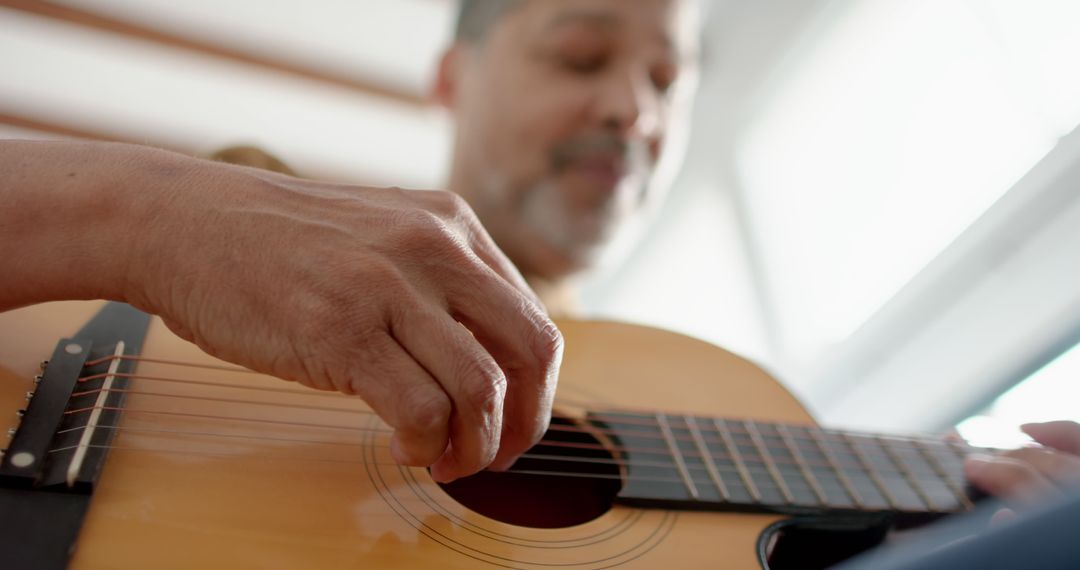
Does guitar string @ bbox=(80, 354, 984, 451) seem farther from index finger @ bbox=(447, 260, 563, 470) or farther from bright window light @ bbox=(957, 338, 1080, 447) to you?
bright window light @ bbox=(957, 338, 1080, 447)

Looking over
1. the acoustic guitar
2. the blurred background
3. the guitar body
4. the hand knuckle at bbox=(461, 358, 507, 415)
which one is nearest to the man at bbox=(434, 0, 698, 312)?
the blurred background

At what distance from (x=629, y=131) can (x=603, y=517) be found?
2.68 ft

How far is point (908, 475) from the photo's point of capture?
79cm

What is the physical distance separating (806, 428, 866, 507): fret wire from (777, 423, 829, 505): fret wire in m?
0.03

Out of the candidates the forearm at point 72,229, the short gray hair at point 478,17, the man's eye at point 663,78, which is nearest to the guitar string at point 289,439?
the forearm at point 72,229

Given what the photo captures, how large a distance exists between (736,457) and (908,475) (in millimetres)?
183

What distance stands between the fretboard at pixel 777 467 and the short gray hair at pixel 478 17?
1.02 metres

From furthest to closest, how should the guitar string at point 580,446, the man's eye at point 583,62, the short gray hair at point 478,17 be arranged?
1. the short gray hair at point 478,17
2. the man's eye at point 583,62
3. the guitar string at point 580,446

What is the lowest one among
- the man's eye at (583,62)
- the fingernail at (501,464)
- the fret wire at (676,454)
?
the fingernail at (501,464)

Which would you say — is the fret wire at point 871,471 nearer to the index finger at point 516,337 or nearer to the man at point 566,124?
the index finger at point 516,337

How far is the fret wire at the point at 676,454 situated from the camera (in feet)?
2.25

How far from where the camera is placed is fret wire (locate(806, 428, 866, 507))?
28.9 inches

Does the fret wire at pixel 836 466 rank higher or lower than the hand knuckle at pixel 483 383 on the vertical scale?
lower

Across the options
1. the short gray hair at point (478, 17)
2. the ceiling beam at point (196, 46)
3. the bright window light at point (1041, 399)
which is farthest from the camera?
the ceiling beam at point (196, 46)
